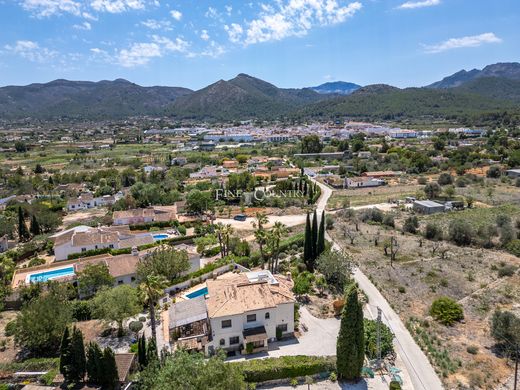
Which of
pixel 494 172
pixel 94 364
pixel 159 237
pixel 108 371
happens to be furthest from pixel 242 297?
pixel 494 172

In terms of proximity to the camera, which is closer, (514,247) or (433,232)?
(514,247)

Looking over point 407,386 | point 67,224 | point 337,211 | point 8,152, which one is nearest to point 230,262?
point 407,386

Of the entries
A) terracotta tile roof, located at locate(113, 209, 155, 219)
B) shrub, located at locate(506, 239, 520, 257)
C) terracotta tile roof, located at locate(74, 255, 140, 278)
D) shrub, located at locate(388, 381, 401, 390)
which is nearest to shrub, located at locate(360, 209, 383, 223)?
shrub, located at locate(506, 239, 520, 257)

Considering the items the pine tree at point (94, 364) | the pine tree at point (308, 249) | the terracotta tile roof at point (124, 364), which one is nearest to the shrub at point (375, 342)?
the pine tree at point (308, 249)

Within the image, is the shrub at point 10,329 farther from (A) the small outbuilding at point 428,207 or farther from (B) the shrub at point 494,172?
(B) the shrub at point 494,172

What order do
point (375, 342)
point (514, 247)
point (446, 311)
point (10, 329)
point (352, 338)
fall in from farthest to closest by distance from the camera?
point (514, 247) < point (446, 311) < point (10, 329) < point (375, 342) < point (352, 338)

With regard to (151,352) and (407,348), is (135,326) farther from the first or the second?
(407,348)

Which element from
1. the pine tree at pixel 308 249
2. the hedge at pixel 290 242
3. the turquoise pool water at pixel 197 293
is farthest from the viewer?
the hedge at pixel 290 242

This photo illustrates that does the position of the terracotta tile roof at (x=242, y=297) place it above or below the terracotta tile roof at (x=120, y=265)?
above
